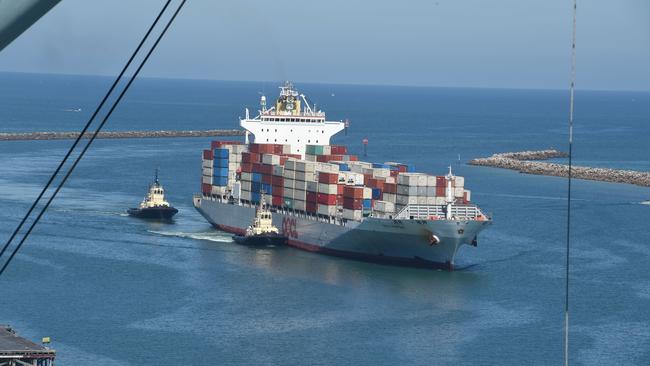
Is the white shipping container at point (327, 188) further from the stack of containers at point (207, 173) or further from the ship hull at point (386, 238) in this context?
the stack of containers at point (207, 173)

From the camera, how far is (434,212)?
3086 centimetres

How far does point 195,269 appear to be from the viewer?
28641mm


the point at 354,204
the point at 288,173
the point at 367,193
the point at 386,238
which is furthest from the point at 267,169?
the point at 386,238

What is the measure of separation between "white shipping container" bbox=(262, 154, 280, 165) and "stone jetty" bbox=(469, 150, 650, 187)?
2127 cm

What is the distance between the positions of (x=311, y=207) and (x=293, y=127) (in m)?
5.51

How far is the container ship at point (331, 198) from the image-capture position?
3048 centimetres

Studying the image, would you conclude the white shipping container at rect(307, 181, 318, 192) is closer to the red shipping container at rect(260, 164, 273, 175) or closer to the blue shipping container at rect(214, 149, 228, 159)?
the red shipping container at rect(260, 164, 273, 175)

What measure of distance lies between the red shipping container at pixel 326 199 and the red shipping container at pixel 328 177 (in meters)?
0.33

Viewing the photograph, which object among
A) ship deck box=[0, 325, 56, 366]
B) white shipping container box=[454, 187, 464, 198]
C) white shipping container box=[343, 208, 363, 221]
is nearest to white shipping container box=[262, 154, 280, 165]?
white shipping container box=[343, 208, 363, 221]

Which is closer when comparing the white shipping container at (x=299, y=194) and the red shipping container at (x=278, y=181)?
the white shipping container at (x=299, y=194)

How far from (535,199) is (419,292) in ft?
61.7

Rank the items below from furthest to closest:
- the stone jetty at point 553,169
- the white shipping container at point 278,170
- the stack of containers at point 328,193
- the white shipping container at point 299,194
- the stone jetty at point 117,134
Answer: the stone jetty at point 117,134 → the stone jetty at point 553,169 → the white shipping container at point 278,170 → the white shipping container at point 299,194 → the stack of containers at point 328,193

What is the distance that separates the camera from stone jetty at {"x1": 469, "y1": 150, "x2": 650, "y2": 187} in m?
53.8

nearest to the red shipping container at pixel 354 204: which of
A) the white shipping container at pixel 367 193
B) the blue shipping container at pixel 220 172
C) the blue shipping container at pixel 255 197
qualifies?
the white shipping container at pixel 367 193
